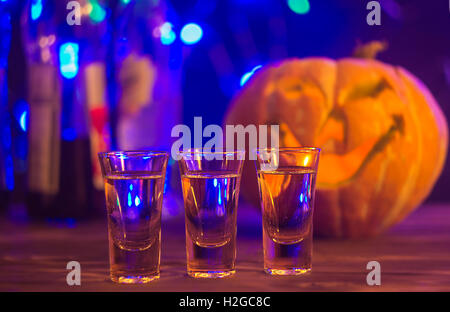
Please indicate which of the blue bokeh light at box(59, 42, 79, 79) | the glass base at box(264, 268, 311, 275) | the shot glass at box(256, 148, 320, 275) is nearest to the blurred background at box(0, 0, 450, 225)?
the blue bokeh light at box(59, 42, 79, 79)

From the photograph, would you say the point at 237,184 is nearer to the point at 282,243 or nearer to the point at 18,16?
the point at 282,243

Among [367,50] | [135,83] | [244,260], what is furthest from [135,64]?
[244,260]

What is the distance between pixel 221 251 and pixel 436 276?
12.0 inches

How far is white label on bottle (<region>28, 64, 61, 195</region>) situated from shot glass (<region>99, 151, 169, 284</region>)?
540 mm

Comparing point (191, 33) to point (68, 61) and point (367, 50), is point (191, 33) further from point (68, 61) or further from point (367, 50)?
point (367, 50)

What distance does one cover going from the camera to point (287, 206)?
812 mm

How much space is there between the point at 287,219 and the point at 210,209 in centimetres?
12

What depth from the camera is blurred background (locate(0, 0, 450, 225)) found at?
1.28m

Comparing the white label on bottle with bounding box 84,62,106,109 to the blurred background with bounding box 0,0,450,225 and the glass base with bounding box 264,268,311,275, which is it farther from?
the glass base with bounding box 264,268,311,275

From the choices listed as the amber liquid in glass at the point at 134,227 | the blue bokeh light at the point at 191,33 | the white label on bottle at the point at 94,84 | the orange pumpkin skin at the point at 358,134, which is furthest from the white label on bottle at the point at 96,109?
the amber liquid in glass at the point at 134,227

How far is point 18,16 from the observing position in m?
1.44

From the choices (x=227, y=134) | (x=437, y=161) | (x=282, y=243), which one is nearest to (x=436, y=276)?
(x=282, y=243)

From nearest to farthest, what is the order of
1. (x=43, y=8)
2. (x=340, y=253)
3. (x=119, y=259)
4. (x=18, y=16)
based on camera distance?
1. (x=119, y=259)
2. (x=340, y=253)
3. (x=43, y=8)
4. (x=18, y=16)

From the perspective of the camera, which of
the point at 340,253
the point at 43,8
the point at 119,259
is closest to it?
the point at 119,259
